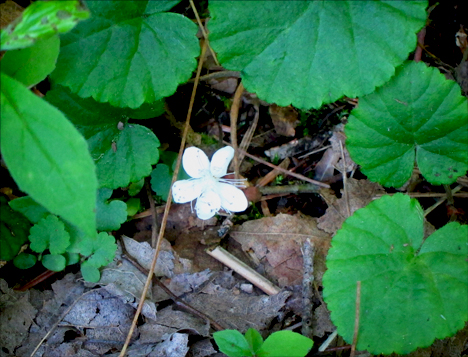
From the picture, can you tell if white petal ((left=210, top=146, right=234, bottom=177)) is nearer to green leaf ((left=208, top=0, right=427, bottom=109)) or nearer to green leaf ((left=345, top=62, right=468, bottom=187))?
green leaf ((left=208, top=0, right=427, bottom=109))

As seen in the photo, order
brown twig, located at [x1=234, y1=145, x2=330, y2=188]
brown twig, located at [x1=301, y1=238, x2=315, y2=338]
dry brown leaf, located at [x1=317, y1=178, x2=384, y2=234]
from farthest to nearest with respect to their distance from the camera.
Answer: brown twig, located at [x1=234, y1=145, x2=330, y2=188]
dry brown leaf, located at [x1=317, y1=178, x2=384, y2=234]
brown twig, located at [x1=301, y1=238, x2=315, y2=338]

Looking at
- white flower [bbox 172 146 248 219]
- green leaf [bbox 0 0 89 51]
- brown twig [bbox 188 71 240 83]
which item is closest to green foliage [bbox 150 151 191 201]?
white flower [bbox 172 146 248 219]

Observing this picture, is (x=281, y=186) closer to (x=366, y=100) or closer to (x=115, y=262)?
(x=366, y=100)

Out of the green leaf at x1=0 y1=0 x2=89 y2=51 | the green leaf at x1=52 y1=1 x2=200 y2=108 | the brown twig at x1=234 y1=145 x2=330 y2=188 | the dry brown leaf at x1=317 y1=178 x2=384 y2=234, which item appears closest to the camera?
the green leaf at x1=0 y1=0 x2=89 y2=51

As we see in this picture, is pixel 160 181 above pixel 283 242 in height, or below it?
above

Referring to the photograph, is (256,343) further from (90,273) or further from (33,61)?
(33,61)

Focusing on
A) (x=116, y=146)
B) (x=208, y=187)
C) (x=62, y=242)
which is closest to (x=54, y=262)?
(x=62, y=242)
